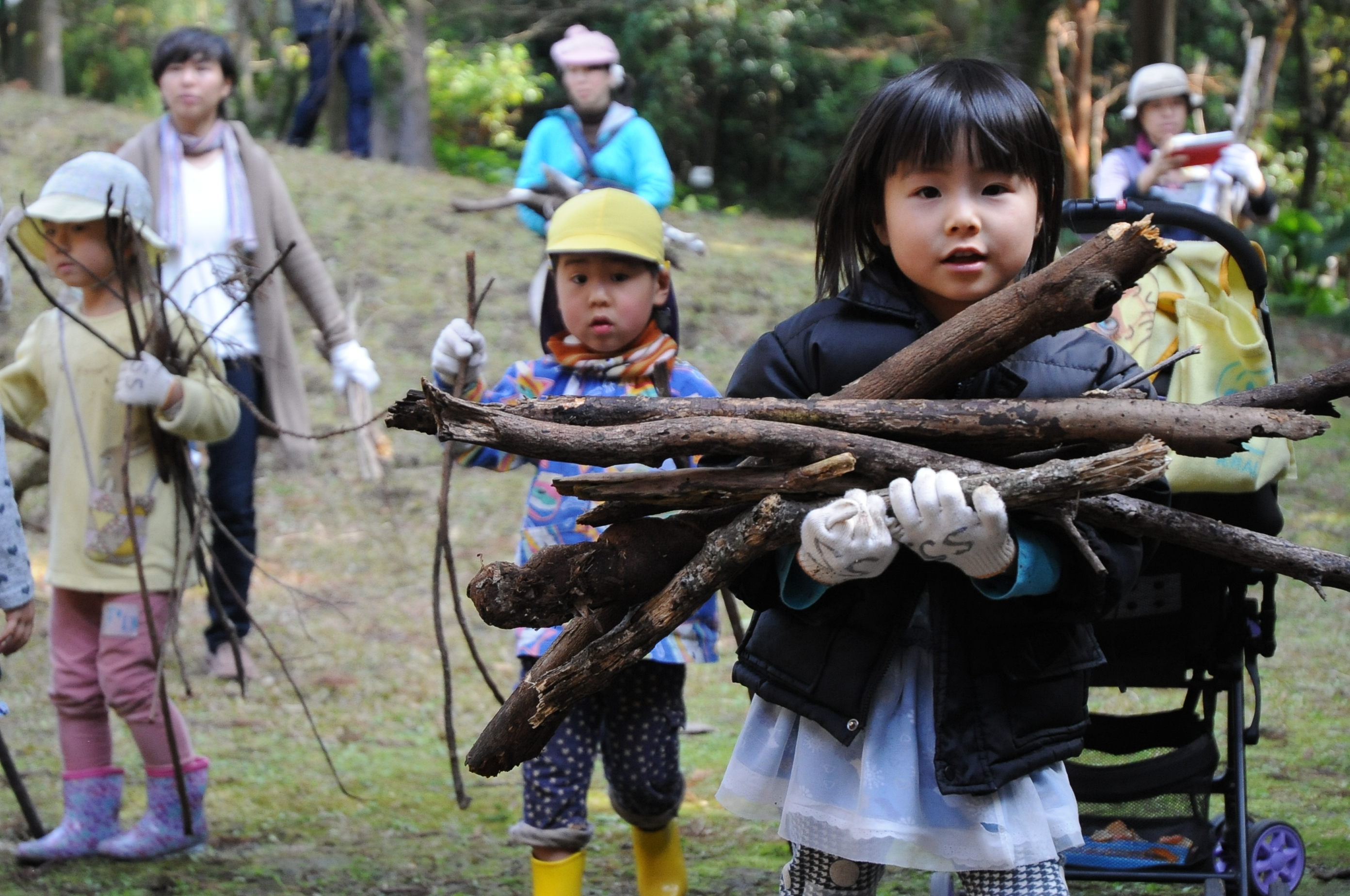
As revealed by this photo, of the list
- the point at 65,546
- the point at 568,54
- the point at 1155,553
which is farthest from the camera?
the point at 568,54

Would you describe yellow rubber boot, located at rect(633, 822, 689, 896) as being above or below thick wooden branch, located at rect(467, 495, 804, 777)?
below

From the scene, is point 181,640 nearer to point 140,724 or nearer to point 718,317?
point 140,724

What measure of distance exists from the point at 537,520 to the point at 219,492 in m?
2.39

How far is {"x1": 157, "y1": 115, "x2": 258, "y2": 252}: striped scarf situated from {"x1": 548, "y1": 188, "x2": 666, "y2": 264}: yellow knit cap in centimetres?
219

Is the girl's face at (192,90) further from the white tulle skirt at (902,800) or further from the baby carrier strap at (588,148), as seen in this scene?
the white tulle skirt at (902,800)

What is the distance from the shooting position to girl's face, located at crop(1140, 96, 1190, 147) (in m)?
5.91

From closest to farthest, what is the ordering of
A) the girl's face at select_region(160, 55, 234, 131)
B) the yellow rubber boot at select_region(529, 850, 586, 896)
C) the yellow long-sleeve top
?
the yellow rubber boot at select_region(529, 850, 586, 896), the yellow long-sleeve top, the girl's face at select_region(160, 55, 234, 131)

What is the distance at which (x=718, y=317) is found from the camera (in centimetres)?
1019

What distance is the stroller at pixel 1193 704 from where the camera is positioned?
2906 mm

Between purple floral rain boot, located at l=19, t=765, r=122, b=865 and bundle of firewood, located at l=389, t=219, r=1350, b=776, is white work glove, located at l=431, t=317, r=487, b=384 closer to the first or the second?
bundle of firewood, located at l=389, t=219, r=1350, b=776

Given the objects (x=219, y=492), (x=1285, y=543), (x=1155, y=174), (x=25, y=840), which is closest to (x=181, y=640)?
(x=219, y=492)

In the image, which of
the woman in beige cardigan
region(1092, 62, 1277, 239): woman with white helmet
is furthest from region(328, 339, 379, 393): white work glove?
region(1092, 62, 1277, 239): woman with white helmet

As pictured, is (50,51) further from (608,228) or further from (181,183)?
(608,228)

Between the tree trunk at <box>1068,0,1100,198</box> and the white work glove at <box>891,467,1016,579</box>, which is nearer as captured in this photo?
the white work glove at <box>891,467,1016,579</box>
